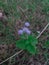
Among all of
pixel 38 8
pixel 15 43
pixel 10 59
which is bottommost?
pixel 10 59

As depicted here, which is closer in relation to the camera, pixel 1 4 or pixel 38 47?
pixel 38 47

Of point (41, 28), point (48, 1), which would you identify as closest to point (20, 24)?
point (41, 28)

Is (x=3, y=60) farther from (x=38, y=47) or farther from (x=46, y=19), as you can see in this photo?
(x=46, y=19)

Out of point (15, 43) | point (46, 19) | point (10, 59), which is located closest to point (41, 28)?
point (46, 19)

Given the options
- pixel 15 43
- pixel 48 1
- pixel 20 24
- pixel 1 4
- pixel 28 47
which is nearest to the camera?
pixel 28 47

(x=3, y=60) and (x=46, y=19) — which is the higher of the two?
(x=46, y=19)

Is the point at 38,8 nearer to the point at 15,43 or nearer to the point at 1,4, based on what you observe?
the point at 1,4

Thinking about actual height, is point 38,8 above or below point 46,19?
above

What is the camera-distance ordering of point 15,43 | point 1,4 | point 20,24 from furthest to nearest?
point 1,4 → point 20,24 → point 15,43

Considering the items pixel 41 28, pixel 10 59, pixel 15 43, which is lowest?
pixel 10 59
